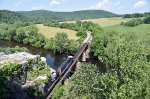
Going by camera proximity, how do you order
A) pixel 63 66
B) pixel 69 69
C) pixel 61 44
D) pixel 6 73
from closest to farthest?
pixel 6 73 → pixel 63 66 → pixel 69 69 → pixel 61 44

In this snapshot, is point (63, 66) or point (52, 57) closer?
point (63, 66)

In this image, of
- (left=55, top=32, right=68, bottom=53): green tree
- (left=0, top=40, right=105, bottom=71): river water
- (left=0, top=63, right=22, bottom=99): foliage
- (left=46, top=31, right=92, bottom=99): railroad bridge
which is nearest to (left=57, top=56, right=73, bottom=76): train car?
(left=46, top=31, right=92, bottom=99): railroad bridge

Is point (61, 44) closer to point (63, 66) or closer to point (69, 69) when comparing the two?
point (69, 69)

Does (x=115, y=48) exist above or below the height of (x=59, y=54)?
above

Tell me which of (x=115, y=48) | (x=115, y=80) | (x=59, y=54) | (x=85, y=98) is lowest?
(x=59, y=54)

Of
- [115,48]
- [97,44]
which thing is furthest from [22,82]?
[97,44]

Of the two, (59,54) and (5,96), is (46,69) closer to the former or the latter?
(5,96)

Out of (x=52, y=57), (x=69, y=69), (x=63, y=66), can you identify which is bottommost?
(x=52, y=57)

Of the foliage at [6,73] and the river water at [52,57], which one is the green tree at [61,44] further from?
the foliage at [6,73]

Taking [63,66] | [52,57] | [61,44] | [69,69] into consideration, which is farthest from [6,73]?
[61,44]

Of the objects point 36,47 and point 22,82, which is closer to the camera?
point 22,82

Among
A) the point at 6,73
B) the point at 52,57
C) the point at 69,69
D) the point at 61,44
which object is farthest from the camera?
the point at 61,44
